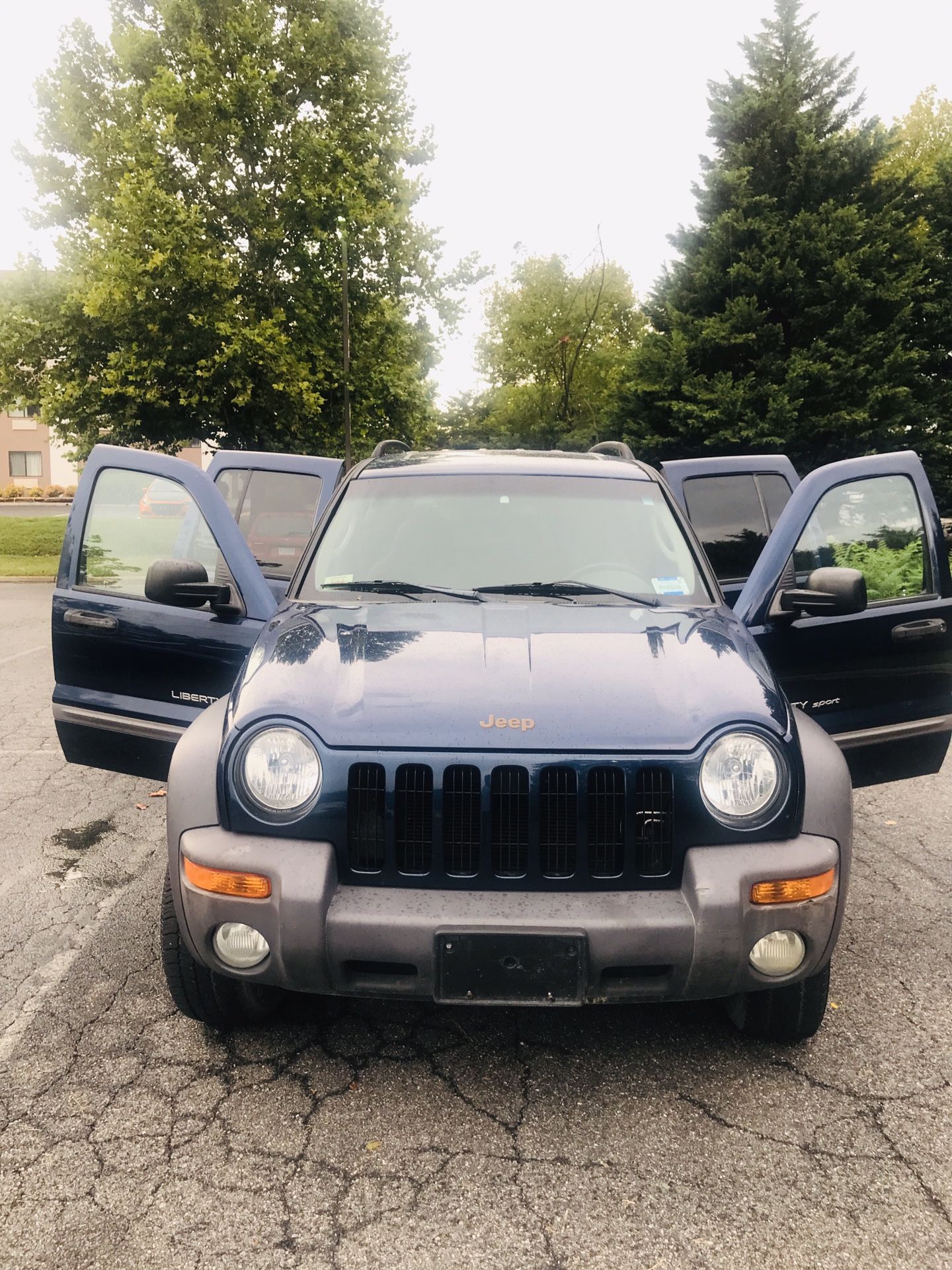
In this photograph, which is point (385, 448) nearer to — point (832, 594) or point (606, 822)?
point (832, 594)

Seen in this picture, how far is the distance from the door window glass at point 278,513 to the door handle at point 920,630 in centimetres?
385

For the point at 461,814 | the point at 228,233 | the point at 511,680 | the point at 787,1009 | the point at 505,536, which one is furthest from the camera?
the point at 228,233

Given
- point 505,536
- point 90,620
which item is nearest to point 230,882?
point 505,536

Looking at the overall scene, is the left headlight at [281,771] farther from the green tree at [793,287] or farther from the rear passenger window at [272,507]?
the green tree at [793,287]

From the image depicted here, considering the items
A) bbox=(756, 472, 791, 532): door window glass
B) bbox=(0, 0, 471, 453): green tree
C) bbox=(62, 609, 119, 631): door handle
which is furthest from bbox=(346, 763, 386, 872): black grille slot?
bbox=(0, 0, 471, 453): green tree

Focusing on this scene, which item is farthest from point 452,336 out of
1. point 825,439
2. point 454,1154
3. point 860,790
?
point 454,1154

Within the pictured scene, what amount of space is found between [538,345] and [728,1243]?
4646cm

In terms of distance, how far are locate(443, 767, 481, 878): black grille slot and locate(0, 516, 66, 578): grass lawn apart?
17200mm

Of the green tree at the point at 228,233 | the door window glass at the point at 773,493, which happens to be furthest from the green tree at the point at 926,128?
the door window glass at the point at 773,493

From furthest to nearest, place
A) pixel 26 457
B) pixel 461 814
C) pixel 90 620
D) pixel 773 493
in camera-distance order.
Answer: pixel 26 457 < pixel 773 493 < pixel 90 620 < pixel 461 814

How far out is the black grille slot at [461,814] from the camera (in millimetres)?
2543

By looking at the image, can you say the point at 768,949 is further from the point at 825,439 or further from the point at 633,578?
the point at 825,439

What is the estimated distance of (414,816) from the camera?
8.37 feet

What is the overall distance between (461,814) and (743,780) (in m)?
0.72
